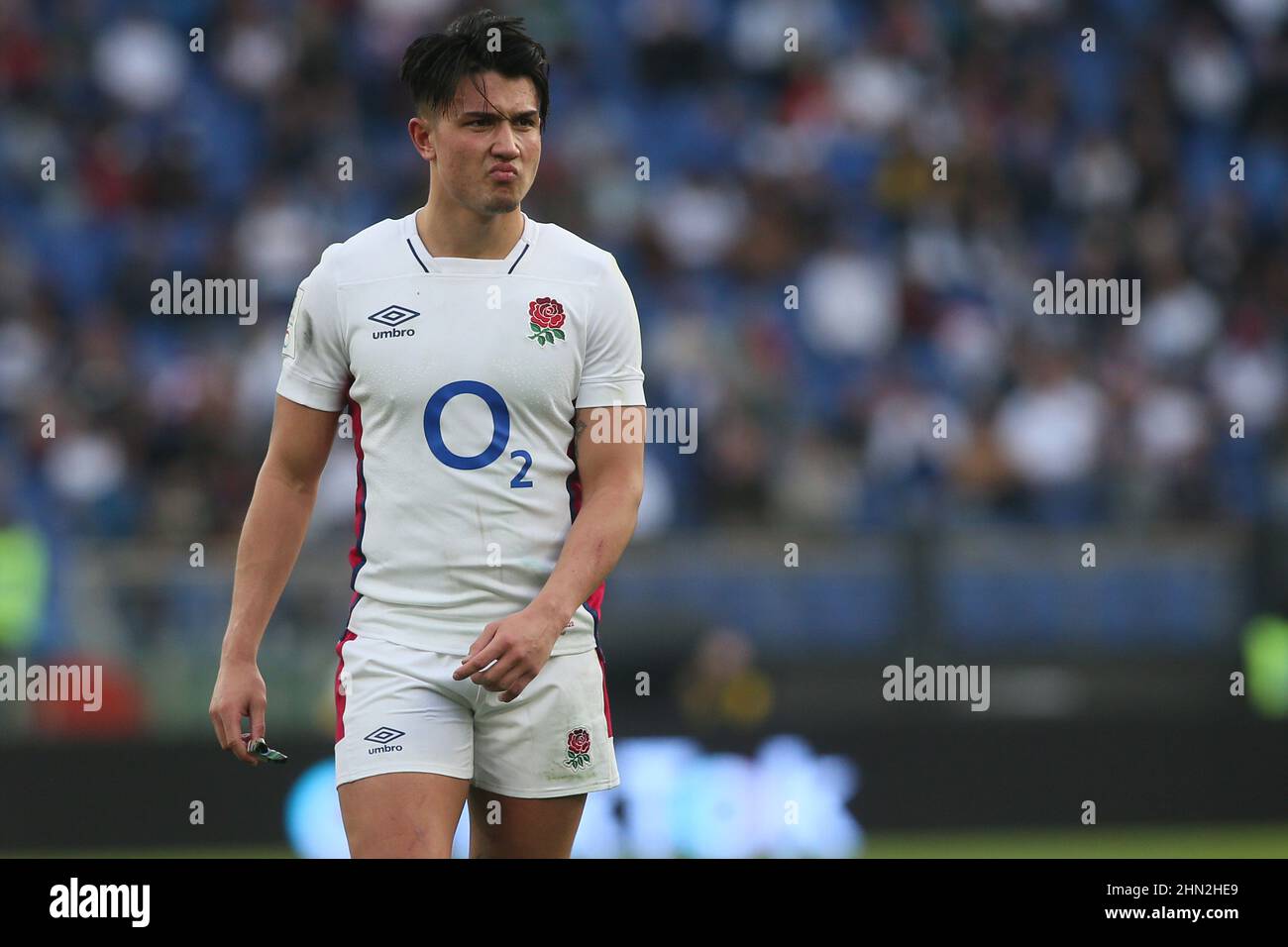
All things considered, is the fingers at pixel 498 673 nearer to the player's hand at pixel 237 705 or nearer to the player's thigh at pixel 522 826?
the player's thigh at pixel 522 826

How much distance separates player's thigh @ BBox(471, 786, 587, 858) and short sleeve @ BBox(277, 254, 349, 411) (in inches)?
37.2

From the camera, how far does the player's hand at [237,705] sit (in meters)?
4.05

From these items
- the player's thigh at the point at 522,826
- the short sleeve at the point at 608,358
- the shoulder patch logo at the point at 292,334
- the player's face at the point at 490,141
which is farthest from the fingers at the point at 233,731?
the player's face at the point at 490,141

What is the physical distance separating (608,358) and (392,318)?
0.49m

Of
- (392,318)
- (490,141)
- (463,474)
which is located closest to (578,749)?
(463,474)

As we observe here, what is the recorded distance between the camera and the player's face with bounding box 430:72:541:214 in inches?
160

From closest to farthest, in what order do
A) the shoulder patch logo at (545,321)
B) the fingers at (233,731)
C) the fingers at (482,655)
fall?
the fingers at (482,655), the fingers at (233,731), the shoulder patch logo at (545,321)

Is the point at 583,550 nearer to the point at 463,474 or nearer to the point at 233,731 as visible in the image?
the point at 463,474

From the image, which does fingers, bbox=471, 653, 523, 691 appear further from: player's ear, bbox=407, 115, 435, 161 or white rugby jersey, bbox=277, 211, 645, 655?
player's ear, bbox=407, 115, 435, 161

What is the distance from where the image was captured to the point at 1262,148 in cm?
1498

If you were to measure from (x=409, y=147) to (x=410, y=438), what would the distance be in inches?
403

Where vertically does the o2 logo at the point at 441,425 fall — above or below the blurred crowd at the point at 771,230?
below

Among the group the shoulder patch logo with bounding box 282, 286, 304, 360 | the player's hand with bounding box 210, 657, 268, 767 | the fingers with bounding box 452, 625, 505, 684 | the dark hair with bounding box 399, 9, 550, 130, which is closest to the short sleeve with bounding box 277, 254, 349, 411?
the shoulder patch logo with bounding box 282, 286, 304, 360
